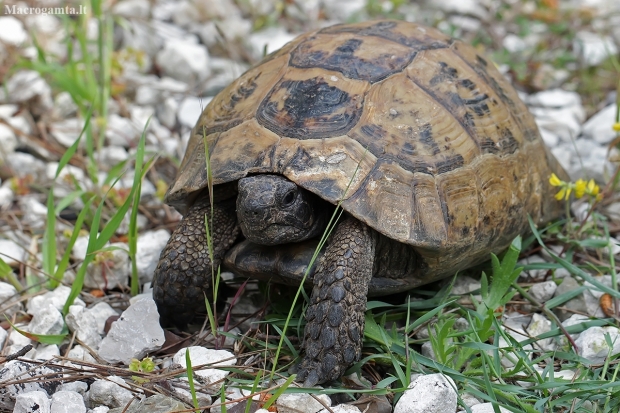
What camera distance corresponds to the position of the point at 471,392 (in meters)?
2.54

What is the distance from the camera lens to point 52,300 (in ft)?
10.3

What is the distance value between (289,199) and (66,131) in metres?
2.42

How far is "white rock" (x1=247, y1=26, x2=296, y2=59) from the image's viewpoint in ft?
18.0

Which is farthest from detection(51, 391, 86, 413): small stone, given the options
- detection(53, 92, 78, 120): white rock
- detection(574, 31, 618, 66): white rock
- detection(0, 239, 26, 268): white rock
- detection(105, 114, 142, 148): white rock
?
detection(574, 31, 618, 66): white rock

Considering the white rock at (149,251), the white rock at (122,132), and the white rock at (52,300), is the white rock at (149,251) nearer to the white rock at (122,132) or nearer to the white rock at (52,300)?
the white rock at (52,300)

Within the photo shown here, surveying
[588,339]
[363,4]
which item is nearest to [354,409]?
[588,339]

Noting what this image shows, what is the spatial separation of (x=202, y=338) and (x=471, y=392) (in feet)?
3.70

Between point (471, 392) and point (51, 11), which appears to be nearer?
point (471, 392)

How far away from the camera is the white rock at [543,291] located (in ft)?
10.7

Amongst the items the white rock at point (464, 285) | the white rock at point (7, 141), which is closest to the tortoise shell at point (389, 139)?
the white rock at point (464, 285)

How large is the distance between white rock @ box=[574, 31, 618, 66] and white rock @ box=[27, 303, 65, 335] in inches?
174

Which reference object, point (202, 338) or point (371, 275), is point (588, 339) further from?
point (202, 338)

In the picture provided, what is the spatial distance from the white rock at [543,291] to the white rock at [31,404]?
214cm

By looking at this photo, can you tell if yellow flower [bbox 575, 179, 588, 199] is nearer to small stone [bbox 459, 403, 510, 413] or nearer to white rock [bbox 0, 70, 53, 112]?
small stone [bbox 459, 403, 510, 413]
